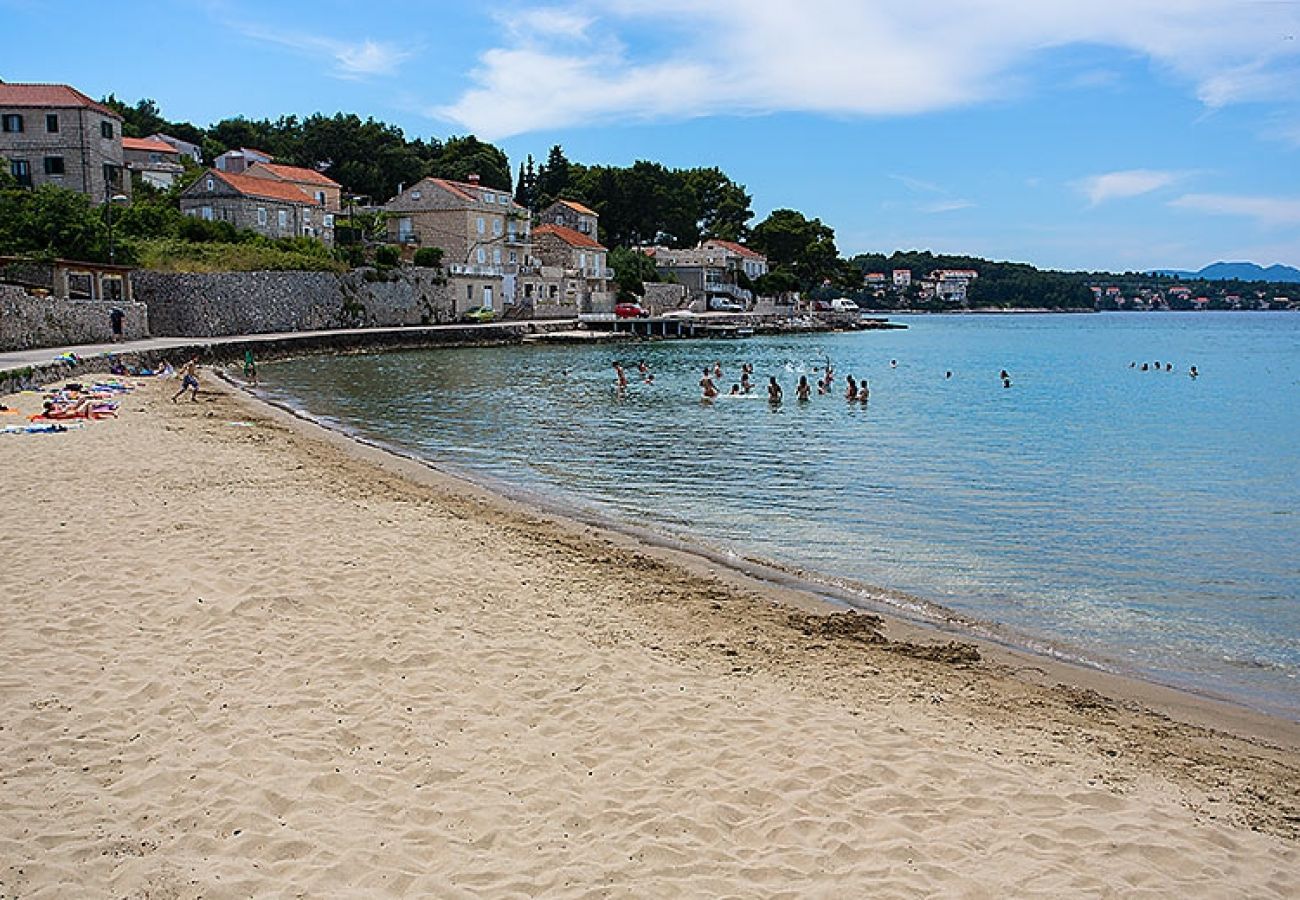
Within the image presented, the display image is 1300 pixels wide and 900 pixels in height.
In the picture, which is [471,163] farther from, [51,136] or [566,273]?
[51,136]

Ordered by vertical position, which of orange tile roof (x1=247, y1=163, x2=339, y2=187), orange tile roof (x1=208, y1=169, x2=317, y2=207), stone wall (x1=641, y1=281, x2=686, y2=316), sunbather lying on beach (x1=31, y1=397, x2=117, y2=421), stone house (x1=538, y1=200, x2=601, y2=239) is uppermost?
orange tile roof (x1=247, y1=163, x2=339, y2=187)

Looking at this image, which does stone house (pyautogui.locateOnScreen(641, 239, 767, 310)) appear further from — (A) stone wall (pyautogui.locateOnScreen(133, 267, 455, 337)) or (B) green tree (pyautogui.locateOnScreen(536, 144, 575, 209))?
(A) stone wall (pyautogui.locateOnScreen(133, 267, 455, 337))

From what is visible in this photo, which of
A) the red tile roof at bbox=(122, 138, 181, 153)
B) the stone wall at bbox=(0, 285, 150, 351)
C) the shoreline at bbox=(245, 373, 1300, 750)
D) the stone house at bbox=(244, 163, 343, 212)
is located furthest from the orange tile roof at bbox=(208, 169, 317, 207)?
the shoreline at bbox=(245, 373, 1300, 750)

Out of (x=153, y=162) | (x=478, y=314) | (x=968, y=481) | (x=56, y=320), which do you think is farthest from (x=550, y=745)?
(x=153, y=162)

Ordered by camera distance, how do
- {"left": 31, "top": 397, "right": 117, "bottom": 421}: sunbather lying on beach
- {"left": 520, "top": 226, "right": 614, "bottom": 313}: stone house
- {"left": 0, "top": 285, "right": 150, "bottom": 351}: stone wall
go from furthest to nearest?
{"left": 520, "top": 226, "right": 614, "bottom": 313}: stone house, {"left": 0, "top": 285, "right": 150, "bottom": 351}: stone wall, {"left": 31, "top": 397, "right": 117, "bottom": 421}: sunbather lying on beach

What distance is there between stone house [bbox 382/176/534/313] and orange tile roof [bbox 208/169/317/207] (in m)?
7.18

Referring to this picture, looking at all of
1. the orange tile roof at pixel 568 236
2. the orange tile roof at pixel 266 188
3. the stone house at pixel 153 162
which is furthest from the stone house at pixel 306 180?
the orange tile roof at pixel 568 236

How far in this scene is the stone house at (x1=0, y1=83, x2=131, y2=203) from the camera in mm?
56938

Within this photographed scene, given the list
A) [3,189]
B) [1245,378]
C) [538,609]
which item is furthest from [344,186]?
[538,609]

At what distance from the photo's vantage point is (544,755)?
593 centimetres

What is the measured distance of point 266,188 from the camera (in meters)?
66.0

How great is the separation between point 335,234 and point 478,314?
13.1 metres

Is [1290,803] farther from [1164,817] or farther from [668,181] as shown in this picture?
[668,181]

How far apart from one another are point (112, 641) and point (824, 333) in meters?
100
